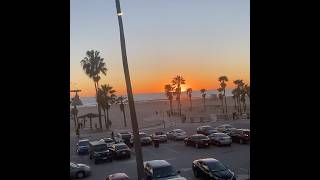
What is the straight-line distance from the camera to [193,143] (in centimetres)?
3177

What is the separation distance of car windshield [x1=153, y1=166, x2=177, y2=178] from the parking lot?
2.61m

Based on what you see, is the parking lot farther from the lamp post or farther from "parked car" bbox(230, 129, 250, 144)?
the lamp post

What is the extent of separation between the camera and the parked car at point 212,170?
1819cm

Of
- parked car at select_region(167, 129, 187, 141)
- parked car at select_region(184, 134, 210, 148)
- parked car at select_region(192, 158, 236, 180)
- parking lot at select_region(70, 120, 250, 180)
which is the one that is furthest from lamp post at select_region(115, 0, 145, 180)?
parked car at select_region(167, 129, 187, 141)

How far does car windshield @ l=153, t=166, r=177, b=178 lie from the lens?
707 inches

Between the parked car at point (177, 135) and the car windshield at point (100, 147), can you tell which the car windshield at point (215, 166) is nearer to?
the car windshield at point (100, 147)

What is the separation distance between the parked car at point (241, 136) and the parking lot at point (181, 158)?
0.47 m

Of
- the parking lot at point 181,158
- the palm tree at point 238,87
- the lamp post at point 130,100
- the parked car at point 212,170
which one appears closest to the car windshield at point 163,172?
the parked car at point 212,170

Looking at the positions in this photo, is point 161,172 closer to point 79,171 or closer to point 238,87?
point 79,171

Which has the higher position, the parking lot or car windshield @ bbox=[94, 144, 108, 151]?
car windshield @ bbox=[94, 144, 108, 151]

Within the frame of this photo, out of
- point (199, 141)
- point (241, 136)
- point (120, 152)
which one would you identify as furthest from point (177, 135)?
point (120, 152)
